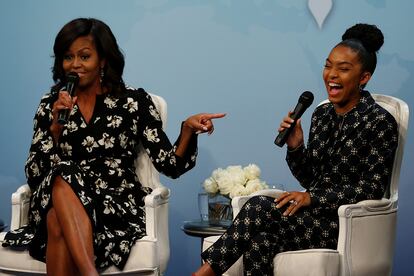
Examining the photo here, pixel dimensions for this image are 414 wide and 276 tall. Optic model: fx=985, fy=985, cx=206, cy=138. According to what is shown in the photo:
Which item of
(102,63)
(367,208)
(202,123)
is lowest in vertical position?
(367,208)

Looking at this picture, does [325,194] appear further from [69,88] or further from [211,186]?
[69,88]

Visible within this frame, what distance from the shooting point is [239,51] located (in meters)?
5.06

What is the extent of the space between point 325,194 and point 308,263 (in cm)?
32

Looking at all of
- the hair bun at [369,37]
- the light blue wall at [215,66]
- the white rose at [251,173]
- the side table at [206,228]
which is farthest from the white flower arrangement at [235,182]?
the hair bun at [369,37]

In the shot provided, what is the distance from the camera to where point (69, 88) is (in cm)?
375

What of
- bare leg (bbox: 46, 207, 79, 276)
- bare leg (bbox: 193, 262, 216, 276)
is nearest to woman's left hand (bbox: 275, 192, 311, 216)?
bare leg (bbox: 193, 262, 216, 276)

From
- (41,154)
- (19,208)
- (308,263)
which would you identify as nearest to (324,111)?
(308,263)

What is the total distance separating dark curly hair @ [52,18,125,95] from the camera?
13.1ft

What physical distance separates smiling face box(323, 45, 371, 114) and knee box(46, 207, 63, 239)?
119cm

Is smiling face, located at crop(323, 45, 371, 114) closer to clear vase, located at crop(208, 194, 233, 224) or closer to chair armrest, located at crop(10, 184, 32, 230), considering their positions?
clear vase, located at crop(208, 194, 233, 224)

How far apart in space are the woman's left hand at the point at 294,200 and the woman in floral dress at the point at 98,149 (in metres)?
0.39

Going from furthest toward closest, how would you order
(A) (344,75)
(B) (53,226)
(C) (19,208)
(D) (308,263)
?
1. (C) (19,208)
2. (A) (344,75)
3. (B) (53,226)
4. (D) (308,263)

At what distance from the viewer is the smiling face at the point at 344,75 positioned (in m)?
3.89

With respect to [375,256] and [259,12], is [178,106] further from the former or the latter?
[375,256]
